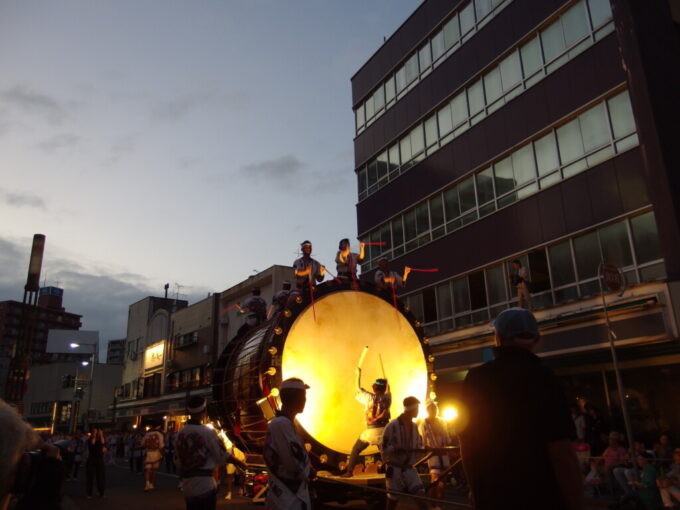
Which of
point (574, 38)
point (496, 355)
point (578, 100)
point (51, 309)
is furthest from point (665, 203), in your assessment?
point (51, 309)

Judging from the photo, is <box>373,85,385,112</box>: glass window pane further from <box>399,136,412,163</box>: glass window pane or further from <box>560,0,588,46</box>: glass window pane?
<box>560,0,588,46</box>: glass window pane

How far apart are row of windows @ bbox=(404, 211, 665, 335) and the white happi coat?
11.5 metres

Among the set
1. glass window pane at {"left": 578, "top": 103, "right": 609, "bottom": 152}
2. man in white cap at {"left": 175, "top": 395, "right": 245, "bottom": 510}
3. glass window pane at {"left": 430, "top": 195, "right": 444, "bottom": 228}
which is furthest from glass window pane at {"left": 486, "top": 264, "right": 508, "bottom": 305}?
man in white cap at {"left": 175, "top": 395, "right": 245, "bottom": 510}

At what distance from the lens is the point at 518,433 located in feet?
Result: 8.21

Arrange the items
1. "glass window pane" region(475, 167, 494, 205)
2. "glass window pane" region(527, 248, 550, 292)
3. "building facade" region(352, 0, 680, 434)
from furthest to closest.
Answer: "glass window pane" region(475, 167, 494, 205), "glass window pane" region(527, 248, 550, 292), "building facade" region(352, 0, 680, 434)

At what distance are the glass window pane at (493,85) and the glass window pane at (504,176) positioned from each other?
2.29 metres

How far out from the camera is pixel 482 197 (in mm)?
18125

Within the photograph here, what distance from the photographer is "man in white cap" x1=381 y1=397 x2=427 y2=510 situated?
6.14 metres

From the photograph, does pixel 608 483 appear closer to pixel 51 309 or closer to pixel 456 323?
pixel 456 323

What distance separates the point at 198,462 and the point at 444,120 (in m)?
17.3

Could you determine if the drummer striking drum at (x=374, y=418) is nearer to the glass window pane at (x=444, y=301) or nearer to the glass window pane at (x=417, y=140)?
the glass window pane at (x=444, y=301)

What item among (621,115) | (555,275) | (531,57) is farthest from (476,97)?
(555,275)

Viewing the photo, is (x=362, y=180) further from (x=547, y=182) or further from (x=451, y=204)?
(x=547, y=182)

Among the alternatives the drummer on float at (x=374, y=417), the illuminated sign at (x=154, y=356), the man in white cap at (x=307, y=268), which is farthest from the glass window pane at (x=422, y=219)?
the illuminated sign at (x=154, y=356)
